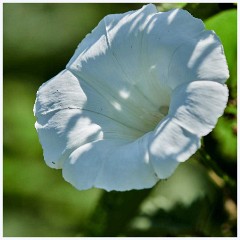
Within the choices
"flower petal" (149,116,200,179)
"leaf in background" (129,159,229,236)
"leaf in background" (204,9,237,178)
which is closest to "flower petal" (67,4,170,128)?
"flower petal" (149,116,200,179)

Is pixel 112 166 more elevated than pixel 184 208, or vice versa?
pixel 112 166

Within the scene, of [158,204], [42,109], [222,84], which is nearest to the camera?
[222,84]

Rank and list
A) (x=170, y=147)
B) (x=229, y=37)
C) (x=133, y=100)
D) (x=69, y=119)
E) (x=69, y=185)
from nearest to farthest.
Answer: (x=170, y=147), (x=69, y=119), (x=133, y=100), (x=229, y=37), (x=69, y=185)

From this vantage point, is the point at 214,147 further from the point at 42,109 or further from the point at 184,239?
the point at 42,109

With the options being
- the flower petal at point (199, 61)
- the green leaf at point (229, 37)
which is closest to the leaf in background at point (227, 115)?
the green leaf at point (229, 37)

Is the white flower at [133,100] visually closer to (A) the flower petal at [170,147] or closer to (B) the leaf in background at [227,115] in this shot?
(A) the flower petal at [170,147]

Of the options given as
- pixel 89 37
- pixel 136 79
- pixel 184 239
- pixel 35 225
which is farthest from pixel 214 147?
pixel 35 225

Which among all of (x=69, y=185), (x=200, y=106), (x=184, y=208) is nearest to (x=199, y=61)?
(x=200, y=106)

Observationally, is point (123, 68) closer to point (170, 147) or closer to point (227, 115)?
point (170, 147)
